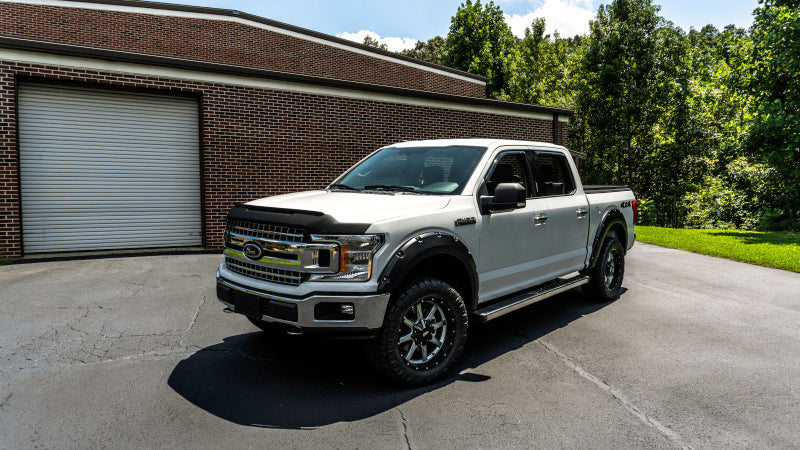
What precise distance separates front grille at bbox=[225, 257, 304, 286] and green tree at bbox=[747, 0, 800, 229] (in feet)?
55.4

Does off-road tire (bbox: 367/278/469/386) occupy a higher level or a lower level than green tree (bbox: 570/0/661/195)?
lower

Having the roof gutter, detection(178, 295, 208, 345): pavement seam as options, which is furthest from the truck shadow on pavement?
the roof gutter

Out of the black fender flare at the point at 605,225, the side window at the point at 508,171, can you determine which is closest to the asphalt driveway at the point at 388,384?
the black fender flare at the point at 605,225

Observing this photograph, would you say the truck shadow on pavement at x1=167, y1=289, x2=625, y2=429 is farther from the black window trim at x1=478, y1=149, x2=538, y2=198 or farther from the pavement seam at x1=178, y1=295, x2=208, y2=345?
the black window trim at x1=478, y1=149, x2=538, y2=198

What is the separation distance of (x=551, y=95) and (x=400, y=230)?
33592 mm

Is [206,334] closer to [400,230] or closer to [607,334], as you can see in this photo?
[400,230]

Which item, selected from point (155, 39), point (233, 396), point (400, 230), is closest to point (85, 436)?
point (233, 396)

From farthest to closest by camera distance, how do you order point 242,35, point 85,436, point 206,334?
point 242,35, point 206,334, point 85,436

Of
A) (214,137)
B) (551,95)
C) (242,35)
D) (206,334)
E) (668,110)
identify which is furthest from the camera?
(551,95)

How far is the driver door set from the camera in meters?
4.59

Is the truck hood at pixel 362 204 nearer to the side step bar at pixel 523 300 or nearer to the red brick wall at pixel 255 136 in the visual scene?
the side step bar at pixel 523 300

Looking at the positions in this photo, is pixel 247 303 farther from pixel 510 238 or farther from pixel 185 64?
pixel 185 64

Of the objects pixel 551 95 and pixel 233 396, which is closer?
pixel 233 396

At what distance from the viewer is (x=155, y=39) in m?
15.8
